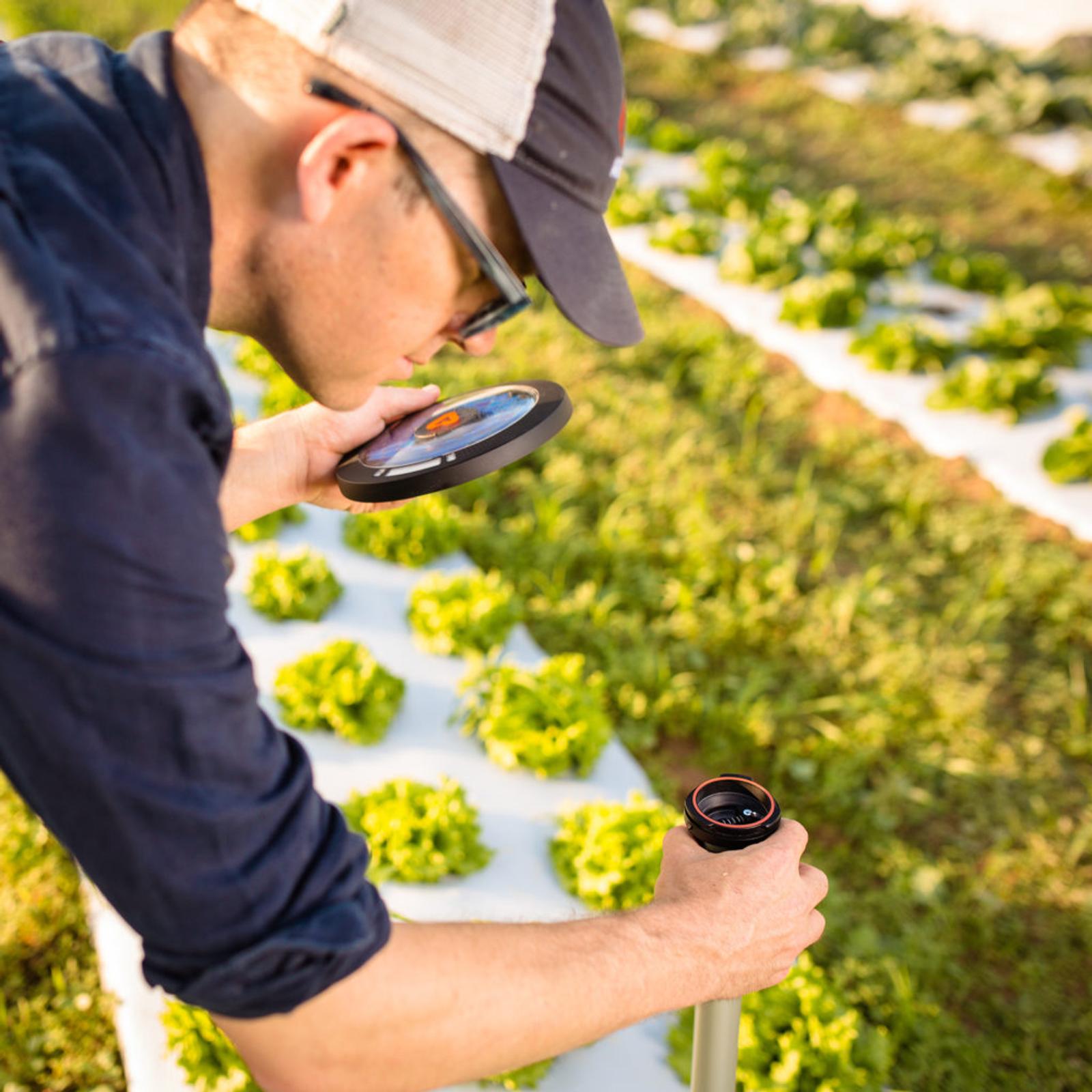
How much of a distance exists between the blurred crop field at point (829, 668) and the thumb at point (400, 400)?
4.20 feet

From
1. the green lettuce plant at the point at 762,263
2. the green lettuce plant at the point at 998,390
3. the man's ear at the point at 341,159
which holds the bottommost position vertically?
the green lettuce plant at the point at 998,390

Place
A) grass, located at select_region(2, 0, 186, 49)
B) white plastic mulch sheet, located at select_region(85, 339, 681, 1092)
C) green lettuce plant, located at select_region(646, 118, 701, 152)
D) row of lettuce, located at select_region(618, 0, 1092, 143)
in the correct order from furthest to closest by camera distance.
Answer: grass, located at select_region(2, 0, 186, 49)
row of lettuce, located at select_region(618, 0, 1092, 143)
green lettuce plant, located at select_region(646, 118, 701, 152)
white plastic mulch sheet, located at select_region(85, 339, 681, 1092)

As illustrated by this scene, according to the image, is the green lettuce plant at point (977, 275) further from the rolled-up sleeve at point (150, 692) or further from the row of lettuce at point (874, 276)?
the rolled-up sleeve at point (150, 692)

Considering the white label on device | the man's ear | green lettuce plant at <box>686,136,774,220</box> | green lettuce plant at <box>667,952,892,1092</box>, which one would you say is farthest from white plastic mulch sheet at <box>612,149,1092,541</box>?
the man's ear

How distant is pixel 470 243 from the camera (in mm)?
1402

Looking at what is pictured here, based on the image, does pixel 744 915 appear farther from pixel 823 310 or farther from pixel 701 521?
pixel 823 310

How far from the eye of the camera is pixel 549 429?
6.77ft

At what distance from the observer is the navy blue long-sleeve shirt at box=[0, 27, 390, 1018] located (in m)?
1.07

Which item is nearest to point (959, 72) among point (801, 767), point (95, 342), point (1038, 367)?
point (1038, 367)

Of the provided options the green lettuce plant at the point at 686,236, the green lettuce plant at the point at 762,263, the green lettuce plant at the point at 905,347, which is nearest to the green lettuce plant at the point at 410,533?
the green lettuce plant at the point at 905,347

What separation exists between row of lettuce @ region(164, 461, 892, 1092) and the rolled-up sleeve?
3.73 feet

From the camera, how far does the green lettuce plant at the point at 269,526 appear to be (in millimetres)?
3652

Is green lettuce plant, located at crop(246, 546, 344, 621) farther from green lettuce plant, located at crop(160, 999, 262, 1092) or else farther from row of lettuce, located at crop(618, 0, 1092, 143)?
row of lettuce, located at crop(618, 0, 1092, 143)

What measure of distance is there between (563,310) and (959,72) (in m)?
8.06
